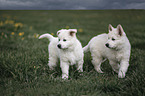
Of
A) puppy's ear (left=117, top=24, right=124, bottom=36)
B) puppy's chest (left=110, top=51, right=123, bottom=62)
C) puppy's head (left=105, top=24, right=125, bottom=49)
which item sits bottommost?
puppy's chest (left=110, top=51, right=123, bottom=62)

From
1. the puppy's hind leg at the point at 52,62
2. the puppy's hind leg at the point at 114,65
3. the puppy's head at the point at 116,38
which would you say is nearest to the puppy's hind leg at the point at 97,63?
the puppy's hind leg at the point at 114,65

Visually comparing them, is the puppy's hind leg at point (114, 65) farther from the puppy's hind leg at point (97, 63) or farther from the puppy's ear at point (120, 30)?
the puppy's ear at point (120, 30)

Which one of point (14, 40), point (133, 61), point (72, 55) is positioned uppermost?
point (14, 40)

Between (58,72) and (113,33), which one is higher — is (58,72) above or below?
below

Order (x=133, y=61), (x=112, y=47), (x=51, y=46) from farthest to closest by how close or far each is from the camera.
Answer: (x=133, y=61) → (x=51, y=46) → (x=112, y=47)

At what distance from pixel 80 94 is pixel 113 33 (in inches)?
72.1

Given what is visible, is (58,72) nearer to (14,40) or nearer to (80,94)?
(80,94)

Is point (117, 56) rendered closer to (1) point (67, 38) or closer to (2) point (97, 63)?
(2) point (97, 63)

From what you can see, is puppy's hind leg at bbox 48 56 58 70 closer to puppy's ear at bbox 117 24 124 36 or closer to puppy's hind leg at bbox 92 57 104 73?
puppy's hind leg at bbox 92 57 104 73

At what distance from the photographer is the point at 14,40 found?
6.50 m

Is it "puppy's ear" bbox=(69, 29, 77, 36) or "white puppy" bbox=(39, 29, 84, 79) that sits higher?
"puppy's ear" bbox=(69, 29, 77, 36)

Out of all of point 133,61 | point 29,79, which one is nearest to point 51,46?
point 29,79

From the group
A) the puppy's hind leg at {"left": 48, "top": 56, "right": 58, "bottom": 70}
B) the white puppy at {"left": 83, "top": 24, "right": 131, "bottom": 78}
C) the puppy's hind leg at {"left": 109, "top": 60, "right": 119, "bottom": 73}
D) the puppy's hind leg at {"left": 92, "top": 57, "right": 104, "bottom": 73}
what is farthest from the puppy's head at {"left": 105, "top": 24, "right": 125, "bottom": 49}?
the puppy's hind leg at {"left": 48, "top": 56, "right": 58, "bottom": 70}

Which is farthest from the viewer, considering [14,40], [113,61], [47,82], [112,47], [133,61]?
[14,40]
